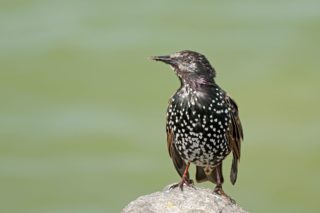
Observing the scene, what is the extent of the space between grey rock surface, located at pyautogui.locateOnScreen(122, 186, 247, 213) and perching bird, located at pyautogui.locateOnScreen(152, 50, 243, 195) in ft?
1.27

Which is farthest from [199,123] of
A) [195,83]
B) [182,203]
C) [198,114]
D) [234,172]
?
[182,203]

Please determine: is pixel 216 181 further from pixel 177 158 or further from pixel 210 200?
pixel 210 200

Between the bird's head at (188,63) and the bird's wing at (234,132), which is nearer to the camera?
the bird's head at (188,63)

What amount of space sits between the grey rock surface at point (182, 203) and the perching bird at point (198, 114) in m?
0.39

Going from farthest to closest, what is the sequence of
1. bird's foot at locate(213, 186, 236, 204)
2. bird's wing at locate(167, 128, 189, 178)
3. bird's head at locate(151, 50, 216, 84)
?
bird's wing at locate(167, 128, 189, 178) → bird's head at locate(151, 50, 216, 84) → bird's foot at locate(213, 186, 236, 204)

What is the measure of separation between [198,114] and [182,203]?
1.03 metres

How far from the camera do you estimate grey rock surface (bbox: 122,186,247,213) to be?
8227mm

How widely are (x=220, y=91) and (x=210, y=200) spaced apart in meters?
1.26

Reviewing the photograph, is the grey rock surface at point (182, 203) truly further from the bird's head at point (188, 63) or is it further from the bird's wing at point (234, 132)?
the bird's head at point (188, 63)

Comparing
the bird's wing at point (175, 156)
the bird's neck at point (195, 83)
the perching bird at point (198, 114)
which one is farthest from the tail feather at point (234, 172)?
the bird's neck at point (195, 83)

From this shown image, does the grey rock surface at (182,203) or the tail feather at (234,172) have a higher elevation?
the tail feather at (234,172)

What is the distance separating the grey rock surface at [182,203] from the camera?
823cm

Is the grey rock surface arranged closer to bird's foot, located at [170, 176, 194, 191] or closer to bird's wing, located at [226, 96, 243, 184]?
bird's foot, located at [170, 176, 194, 191]

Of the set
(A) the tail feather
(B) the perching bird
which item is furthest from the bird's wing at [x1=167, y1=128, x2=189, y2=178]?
(A) the tail feather
